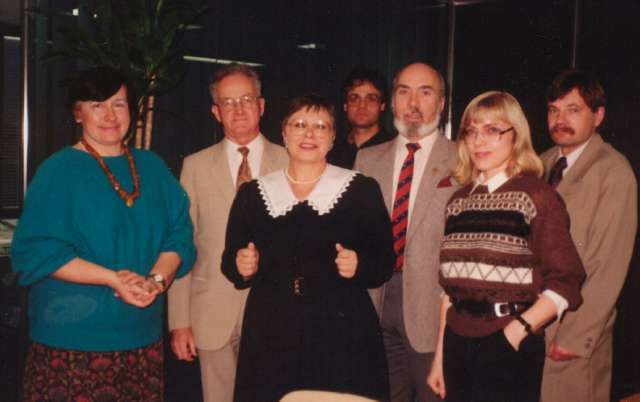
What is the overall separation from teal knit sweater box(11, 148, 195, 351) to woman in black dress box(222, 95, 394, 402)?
0.35m

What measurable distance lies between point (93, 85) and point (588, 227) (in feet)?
6.32

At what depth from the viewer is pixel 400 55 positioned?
571 cm

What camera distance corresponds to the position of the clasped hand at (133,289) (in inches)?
84.7

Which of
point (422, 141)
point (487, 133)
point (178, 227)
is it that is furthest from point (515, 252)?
point (178, 227)

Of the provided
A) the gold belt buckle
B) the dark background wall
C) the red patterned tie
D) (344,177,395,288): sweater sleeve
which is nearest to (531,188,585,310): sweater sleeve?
(344,177,395,288): sweater sleeve

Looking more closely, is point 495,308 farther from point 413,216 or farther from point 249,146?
point 249,146

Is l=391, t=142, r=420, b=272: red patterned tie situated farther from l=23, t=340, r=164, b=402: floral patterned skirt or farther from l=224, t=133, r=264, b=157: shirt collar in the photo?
l=23, t=340, r=164, b=402: floral patterned skirt

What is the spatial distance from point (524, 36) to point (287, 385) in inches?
152

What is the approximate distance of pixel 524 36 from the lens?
16.6 ft

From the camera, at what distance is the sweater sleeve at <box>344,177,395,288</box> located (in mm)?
2201

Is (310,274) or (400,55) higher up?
(400,55)

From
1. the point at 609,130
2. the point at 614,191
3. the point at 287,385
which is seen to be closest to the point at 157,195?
the point at 287,385

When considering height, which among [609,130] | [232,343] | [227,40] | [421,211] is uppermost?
[227,40]

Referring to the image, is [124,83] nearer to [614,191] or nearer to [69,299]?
[69,299]
